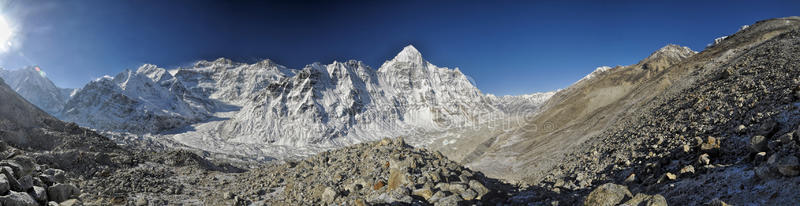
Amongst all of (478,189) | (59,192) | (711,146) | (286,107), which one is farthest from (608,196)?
(286,107)

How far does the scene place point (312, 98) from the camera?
138250 mm

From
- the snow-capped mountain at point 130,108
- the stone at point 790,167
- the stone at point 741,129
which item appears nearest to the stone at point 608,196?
the stone at point 790,167

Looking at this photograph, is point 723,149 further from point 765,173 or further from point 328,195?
point 328,195

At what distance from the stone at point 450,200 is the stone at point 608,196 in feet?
10.3

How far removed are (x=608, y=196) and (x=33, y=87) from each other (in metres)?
255

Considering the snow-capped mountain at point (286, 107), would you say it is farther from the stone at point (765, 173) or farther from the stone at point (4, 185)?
the stone at point (765, 173)

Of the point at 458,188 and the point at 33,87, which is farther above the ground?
the point at 33,87

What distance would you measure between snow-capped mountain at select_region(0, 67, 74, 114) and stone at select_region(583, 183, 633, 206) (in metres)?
235

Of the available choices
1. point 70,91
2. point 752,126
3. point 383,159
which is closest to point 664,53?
point 752,126

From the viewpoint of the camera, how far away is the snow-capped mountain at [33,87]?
15238 centimetres

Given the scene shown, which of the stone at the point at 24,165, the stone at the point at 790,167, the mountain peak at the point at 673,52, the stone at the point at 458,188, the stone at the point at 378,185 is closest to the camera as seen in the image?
the stone at the point at 790,167

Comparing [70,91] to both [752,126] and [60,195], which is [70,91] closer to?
[60,195]

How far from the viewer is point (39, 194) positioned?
6.25m

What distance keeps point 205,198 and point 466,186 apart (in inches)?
558
